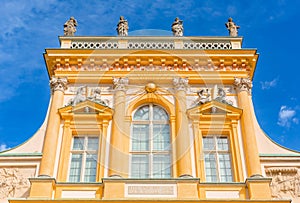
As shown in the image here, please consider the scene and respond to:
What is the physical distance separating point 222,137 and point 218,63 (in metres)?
3.65

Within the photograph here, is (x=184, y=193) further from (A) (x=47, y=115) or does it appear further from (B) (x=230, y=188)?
(A) (x=47, y=115)

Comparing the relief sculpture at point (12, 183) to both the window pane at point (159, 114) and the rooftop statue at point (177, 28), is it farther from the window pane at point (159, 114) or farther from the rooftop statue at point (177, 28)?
the rooftop statue at point (177, 28)

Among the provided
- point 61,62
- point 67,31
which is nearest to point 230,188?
point 61,62

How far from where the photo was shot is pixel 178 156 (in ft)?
54.7

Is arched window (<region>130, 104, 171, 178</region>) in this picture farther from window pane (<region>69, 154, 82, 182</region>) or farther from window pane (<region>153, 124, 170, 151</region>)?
window pane (<region>69, 154, 82, 182</region>)

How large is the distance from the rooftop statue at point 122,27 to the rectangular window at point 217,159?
7.10 meters

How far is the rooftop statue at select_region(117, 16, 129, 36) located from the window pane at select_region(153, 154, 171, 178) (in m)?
7.16

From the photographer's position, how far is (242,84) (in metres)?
18.9

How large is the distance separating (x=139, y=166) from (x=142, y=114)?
2.69 m

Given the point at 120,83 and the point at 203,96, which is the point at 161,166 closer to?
the point at 203,96

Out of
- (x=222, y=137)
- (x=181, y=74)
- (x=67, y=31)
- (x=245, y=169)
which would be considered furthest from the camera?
(x=67, y=31)

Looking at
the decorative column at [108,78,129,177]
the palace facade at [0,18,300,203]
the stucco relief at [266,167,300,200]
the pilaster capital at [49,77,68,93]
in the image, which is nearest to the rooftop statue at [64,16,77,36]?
the palace facade at [0,18,300,203]

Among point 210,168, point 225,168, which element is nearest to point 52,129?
point 210,168

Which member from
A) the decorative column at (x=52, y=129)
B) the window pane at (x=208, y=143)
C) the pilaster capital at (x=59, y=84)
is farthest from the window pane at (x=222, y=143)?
the pilaster capital at (x=59, y=84)
